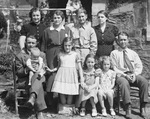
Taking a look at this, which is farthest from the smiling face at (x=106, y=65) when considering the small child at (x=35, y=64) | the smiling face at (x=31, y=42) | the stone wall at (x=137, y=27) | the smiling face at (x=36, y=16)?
the stone wall at (x=137, y=27)

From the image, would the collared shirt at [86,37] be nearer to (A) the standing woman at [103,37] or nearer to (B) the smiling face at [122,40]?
(A) the standing woman at [103,37]

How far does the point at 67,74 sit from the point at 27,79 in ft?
2.09

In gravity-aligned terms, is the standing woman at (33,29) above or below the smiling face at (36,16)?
below

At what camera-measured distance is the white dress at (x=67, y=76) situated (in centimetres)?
405

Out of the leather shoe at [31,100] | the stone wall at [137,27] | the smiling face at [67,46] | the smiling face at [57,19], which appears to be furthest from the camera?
the stone wall at [137,27]

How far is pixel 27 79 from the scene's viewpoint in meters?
4.18

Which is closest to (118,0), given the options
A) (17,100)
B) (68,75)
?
(68,75)

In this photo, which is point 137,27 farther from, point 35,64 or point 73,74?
point 35,64

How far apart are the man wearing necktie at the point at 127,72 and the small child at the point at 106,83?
0.12 meters

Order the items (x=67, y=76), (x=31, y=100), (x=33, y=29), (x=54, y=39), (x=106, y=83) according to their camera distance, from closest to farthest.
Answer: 1. (x=31, y=100)
2. (x=67, y=76)
3. (x=106, y=83)
4. (x=54, y=39)
5. (x=33, y=29)

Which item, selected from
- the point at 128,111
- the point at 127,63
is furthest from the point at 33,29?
the point at 128,111

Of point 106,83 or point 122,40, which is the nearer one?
point 106,83

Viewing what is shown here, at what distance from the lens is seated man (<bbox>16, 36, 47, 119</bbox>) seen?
12.8 ft

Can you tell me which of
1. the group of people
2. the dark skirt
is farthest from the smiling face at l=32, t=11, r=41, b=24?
the dark skirt
